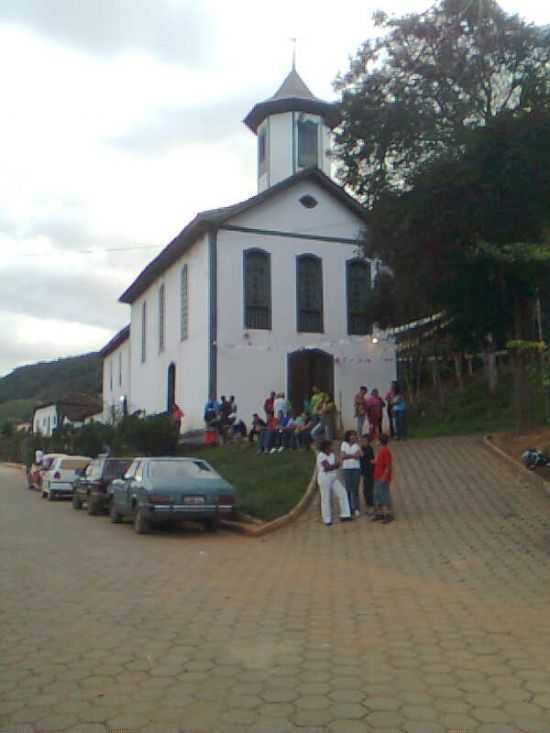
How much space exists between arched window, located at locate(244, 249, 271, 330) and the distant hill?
59.4 metres

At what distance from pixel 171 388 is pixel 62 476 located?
924 centimetres

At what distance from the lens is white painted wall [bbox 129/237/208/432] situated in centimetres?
2917

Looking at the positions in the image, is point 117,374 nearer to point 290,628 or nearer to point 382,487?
point 382,487

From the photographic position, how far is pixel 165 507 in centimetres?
1477

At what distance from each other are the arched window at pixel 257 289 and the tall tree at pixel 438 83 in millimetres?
8622

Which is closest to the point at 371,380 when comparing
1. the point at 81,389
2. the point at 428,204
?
the point at 428,204

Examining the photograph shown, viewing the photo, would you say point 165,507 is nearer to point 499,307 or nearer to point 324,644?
point 324,644

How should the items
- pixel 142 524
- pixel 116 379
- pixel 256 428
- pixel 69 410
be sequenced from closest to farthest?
pixel 142 524 → pixel 256 428 → pixel 116 379 → pixel 69 410

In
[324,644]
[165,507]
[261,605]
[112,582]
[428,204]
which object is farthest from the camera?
[428,204]

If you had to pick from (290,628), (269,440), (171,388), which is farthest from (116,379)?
(290,628)

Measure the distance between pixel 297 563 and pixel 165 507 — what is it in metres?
3.99

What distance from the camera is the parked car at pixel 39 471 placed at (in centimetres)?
2775

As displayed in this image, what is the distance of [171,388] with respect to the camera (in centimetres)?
3341

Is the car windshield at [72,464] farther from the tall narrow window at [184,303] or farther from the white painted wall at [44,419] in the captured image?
the white painted wall at [44,419]
